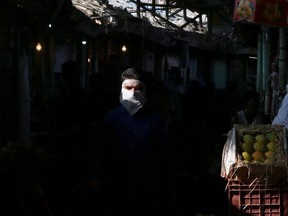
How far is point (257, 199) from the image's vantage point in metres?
6.54

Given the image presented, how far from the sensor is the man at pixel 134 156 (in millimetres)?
5695

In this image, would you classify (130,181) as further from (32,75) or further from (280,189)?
(32,75)

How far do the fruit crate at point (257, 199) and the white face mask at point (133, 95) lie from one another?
4.58 feet

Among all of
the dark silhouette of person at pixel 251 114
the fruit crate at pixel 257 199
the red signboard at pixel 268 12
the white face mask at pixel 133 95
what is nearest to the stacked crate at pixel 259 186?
the fruit crate at pixel 257 199

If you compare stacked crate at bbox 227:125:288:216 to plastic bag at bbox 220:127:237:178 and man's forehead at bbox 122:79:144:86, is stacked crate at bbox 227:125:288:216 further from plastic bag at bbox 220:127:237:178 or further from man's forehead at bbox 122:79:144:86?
man's forehead at bbox 122:79:144:86

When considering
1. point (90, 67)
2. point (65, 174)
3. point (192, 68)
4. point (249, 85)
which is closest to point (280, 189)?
point (65, 174)

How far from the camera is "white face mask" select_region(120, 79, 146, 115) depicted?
5773mm

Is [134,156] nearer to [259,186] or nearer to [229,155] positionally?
[229,155]

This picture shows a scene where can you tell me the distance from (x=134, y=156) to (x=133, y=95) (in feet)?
1.77

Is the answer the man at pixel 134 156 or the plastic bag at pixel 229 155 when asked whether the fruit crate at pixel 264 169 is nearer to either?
the plastic bag at pixel 229 155

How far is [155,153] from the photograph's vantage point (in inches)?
227

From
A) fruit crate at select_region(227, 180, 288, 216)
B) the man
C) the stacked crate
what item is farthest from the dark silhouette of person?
the man

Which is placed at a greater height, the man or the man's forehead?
the man's forehead

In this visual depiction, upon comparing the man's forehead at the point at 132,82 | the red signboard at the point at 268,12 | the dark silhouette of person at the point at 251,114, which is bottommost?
the dark silhouette of person at the point at 251,114
